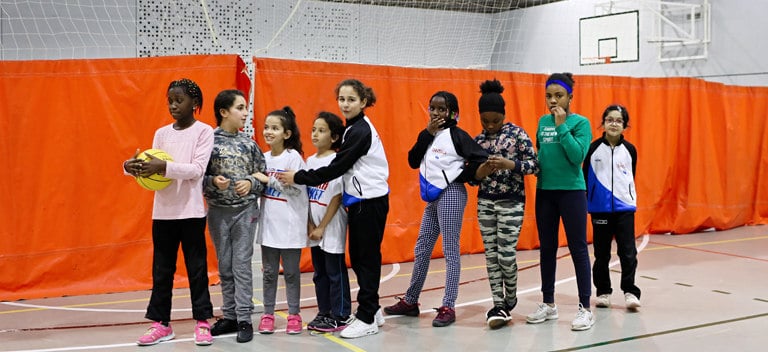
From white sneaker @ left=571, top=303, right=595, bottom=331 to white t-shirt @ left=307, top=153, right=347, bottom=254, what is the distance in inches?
58.2

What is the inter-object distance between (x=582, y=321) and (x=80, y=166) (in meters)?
3.85

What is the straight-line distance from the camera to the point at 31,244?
17.6 feet

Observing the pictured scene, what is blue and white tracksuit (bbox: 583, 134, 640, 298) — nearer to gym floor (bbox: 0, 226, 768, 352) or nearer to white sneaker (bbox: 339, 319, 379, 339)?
gym floor (bbox: 0, 226, 768, 352)

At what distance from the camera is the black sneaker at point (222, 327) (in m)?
4.17

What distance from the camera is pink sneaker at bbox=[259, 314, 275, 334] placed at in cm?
421

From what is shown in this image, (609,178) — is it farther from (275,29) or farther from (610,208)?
(275,29)

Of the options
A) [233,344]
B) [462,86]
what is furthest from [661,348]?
[462,86]

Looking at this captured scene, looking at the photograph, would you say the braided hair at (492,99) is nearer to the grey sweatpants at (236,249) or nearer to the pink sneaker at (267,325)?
the grey sweatpants at (236,249)

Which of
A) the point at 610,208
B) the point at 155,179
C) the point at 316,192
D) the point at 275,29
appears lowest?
the point at 610,208

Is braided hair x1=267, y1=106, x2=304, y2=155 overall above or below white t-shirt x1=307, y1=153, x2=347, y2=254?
above

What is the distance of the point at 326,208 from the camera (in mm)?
4246

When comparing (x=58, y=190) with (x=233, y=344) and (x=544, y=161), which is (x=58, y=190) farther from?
(x=544, y=161)

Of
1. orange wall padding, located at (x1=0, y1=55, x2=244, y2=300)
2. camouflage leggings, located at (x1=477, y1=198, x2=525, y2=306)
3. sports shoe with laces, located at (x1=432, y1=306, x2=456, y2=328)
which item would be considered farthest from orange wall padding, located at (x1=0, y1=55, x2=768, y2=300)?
camouflage leggings, located at (x1=477, y1=198, x2=525, y2=306)

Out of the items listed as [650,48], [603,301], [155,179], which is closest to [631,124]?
[603,301]
